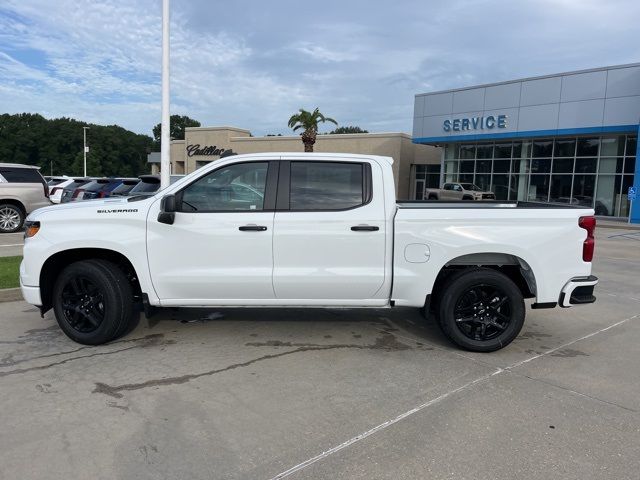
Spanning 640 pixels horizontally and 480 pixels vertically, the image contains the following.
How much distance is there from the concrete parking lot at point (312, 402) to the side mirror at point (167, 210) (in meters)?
1.29

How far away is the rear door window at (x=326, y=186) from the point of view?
5012mm

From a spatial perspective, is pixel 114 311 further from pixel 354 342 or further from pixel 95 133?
pixel 95 133

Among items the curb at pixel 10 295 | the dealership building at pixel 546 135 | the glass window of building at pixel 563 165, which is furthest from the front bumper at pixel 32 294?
the glass window of building at pixel 563 165

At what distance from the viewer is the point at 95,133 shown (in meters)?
107

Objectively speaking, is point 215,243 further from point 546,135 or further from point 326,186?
point 546,135

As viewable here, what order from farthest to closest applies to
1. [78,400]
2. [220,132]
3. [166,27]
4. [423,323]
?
1. [220,132]
2. [166,27]
3. [423,323]
4. [78,400]

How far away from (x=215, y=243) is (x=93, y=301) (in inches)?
54.2

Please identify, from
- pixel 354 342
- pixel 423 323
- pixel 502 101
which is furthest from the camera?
pixel 502 101

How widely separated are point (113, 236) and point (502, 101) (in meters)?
31.7

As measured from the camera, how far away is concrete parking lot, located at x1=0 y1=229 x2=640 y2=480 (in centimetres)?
313

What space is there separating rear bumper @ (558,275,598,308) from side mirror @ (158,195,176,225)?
381 cm

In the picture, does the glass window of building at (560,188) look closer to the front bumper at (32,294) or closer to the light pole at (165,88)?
the light pole at (165,88)

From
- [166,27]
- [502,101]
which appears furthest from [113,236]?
[502,101]

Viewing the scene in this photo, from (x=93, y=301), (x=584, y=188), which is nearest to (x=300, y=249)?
(x=93, y=301)
